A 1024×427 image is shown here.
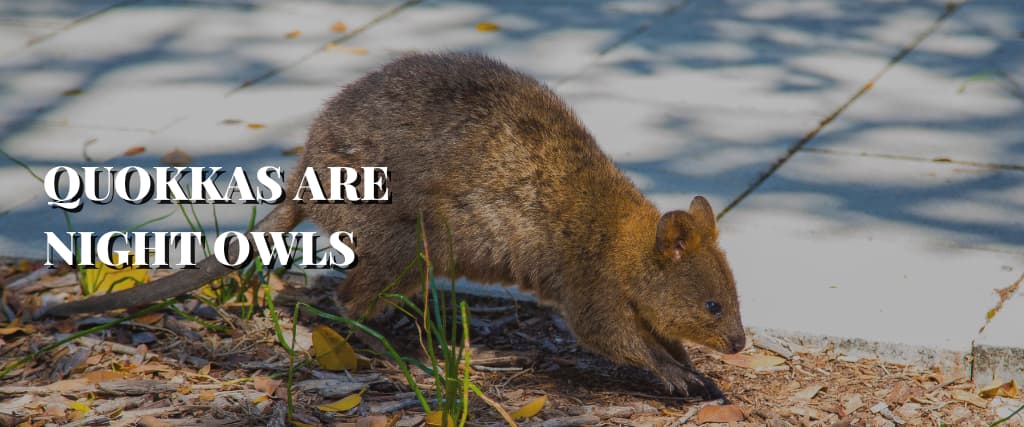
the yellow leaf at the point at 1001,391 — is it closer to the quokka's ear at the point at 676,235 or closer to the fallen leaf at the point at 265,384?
the quokka's ear at the point at 676,235

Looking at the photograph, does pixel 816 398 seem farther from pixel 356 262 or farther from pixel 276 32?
pixel 276 32

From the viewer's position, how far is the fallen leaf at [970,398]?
4.65m

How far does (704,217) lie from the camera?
4.79 m

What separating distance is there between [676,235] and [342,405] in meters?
1.34

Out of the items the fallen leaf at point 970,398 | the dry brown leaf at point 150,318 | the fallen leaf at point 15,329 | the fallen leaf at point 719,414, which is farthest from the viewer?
the dry brown leaf at point 150,318

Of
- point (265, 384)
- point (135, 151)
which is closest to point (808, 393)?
point (265, 384)

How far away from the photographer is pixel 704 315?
468 cm

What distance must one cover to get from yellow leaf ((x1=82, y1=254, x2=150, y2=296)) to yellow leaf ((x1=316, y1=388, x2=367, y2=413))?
1.34 m

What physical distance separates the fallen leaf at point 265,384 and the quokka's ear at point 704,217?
1649 millimetres

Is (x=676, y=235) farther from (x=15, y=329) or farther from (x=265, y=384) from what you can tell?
(x=15, y=329)

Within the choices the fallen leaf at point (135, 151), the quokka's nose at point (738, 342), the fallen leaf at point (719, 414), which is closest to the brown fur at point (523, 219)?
the quokka's nose at point (738, 342)

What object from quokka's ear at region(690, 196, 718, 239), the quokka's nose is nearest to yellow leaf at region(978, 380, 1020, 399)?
the quokka's nose

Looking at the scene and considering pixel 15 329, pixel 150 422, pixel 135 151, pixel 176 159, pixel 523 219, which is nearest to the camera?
pixel 150 422

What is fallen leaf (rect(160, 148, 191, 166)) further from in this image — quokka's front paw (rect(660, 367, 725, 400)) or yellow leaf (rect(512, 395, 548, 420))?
quokka's front paw (rect(660, 367, 725, 400))
